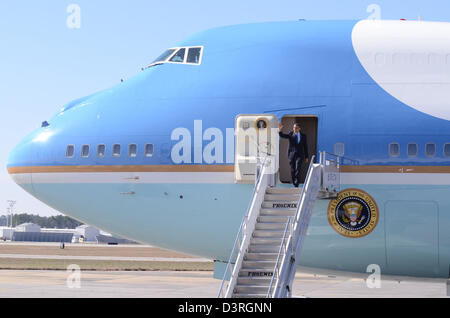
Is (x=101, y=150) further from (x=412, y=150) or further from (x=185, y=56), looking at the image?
(x=412, y=150)

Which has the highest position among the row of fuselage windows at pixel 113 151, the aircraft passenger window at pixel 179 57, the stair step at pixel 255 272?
the aircraft passenger window at pixel 179 57

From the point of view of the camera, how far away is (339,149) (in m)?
17.8

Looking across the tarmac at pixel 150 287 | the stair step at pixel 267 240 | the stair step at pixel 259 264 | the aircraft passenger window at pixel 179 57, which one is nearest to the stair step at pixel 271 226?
the stair step at pixel 267 240

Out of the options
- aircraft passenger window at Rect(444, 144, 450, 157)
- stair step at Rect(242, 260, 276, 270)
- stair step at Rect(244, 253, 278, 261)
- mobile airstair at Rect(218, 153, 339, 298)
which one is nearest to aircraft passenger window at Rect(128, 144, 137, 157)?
mobile airstair at Rect(218, 153, 339, 298)

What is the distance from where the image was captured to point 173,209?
18641mm

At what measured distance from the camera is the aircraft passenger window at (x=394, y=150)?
17.6m

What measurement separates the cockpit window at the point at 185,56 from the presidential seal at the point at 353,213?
221 inches

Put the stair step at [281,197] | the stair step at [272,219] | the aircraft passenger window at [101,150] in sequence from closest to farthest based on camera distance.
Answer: the stair step at [272,219]
the stair step at [281,197]
the aircraft passenger window at [101,150]

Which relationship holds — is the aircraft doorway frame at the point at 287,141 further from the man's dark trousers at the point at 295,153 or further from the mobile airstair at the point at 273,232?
the mobile airstair at the point at 273,232

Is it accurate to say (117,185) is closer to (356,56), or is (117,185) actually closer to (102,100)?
(102,100)

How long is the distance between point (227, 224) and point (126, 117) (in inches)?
161

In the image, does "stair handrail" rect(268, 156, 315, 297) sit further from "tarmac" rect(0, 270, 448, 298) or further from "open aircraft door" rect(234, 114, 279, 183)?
"tarmac" rect(0, 270, 448, 298)

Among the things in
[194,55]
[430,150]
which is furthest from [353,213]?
[194,55]

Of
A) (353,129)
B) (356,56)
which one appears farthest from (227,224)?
(356,56)
